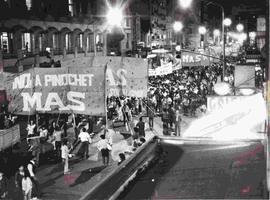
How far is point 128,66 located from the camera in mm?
10242

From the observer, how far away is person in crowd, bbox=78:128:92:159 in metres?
15.8

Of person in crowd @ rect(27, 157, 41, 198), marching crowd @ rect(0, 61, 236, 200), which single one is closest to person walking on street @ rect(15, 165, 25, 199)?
marching crowd @ rect(0, 61, 236, 200)

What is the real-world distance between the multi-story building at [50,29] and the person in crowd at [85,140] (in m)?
16.1

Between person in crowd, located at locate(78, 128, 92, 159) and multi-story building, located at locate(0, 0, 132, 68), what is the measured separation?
16.1 meters

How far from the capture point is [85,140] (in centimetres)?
1598

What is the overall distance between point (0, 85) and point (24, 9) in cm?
2449

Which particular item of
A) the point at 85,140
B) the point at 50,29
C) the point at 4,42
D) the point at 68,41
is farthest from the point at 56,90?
the point at 68,41

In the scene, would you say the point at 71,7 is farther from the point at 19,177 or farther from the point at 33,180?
the point at 33,180

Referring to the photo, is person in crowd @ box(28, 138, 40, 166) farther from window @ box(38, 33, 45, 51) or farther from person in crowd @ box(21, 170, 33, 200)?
window @ box(38, 33, 45, 51)

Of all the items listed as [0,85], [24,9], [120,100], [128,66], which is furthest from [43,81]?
[24,9]

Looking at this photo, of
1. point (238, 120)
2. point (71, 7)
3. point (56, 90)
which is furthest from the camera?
point (71, 7)

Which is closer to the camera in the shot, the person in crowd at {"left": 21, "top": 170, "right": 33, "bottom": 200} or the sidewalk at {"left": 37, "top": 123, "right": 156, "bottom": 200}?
the person in crowd at {"left": 21, "top": 170, "right": 33, "bottom": 200}

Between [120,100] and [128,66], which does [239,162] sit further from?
[120,100]

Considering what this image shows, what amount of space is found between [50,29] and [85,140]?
2353cm
